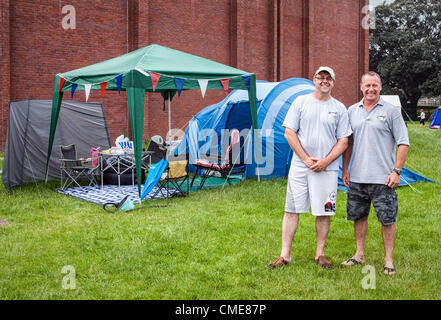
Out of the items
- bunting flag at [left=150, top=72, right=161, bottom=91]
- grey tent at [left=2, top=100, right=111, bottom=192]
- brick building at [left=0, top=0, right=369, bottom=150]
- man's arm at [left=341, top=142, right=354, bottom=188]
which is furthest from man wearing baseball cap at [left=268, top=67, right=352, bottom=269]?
brick building at [left=0, top=0, right=369, bottom=150]

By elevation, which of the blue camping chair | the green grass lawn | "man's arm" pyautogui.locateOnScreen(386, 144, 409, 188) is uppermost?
"man's arm" pyautogui.locateOnScreen(386, 144, 409, 188)

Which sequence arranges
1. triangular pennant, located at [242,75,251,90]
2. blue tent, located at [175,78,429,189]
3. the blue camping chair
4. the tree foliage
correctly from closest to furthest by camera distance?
the blue camping chair → triangular pennant, located at [242,75,251,90] → blue tent, located at [175,78,429,189] → the tree foliage

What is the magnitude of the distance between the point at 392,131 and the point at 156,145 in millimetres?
6493

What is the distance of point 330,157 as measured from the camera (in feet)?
12.5

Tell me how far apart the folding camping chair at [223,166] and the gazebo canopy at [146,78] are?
3.42 feet

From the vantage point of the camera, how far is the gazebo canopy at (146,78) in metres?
6.83

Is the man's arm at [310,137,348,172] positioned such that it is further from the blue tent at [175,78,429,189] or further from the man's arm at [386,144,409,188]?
the blue tent at [175,78,429,189]

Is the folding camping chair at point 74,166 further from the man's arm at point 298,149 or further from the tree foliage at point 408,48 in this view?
the tree foliage at point 408,48

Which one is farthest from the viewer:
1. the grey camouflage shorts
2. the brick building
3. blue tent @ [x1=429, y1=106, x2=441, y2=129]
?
blue tent @ [x1=429, y1=106, x2=441, y2=129]

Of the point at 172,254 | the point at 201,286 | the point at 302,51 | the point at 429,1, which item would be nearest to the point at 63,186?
the point at 172,254

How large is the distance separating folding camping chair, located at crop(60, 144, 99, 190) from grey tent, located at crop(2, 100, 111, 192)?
1.58ft

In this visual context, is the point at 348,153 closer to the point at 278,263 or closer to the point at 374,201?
the point at 374,201

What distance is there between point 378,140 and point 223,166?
5.16 metres

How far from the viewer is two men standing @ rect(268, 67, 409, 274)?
12.4 ft
